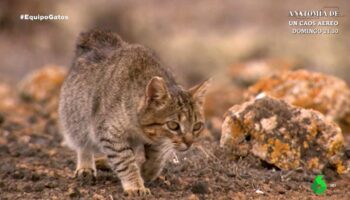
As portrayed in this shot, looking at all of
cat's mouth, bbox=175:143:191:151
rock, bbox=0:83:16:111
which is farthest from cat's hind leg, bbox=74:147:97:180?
rock, bbox=0:83:16:111

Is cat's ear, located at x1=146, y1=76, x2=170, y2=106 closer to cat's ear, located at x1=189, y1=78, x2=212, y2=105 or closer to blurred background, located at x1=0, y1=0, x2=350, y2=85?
cat's ear, located at x1=189, y1=78, x2=212, y2=105

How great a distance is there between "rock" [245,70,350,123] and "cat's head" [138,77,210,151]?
306cm

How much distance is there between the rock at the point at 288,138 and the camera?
7.95 metres

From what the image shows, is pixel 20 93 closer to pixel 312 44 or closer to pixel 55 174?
pixel 55 174

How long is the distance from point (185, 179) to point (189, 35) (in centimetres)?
1456

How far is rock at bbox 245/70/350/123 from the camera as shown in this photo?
995 centimetres

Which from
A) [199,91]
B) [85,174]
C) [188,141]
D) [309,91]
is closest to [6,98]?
[309,91]

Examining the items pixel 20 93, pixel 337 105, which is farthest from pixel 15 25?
pixel 337 105

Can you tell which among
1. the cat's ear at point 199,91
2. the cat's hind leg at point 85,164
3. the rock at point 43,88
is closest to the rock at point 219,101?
the rock at point 43,88

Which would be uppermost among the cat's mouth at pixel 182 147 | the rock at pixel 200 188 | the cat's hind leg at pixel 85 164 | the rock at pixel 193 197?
the cat's mouth at pixel 182 147

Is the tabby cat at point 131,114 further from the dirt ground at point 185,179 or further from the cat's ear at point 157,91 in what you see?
the dirt ground at point 185,179

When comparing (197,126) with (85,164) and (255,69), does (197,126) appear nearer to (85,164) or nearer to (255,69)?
(85,164)

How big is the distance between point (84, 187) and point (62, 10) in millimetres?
16148

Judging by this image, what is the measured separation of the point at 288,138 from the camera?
796cm
